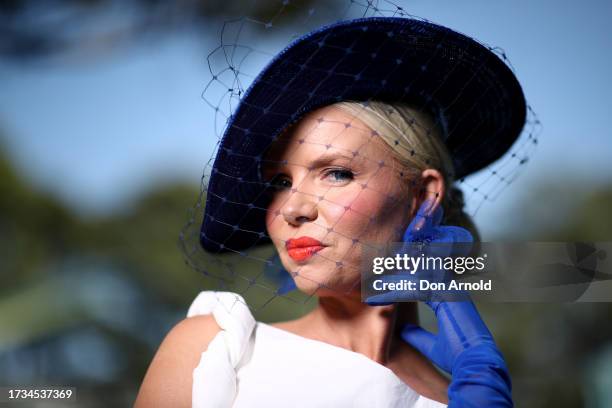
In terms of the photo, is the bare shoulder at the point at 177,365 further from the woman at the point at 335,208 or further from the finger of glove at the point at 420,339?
the finger of glove at the point at 420,339

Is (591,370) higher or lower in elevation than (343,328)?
lower

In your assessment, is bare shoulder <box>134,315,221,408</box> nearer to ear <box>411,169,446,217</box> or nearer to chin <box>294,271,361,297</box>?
chin <box>294,271,361,297</box>

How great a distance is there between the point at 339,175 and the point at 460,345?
296mm

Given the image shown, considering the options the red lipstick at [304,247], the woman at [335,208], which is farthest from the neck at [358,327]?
the red lipstick at [304,247]

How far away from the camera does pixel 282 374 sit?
2.98 ft

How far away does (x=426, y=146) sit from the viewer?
3.26ft

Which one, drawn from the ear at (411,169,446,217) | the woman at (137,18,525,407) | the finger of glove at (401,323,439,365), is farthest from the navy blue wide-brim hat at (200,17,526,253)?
the finger of glove at (401,323,439,365)

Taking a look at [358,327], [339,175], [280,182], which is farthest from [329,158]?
[358,327]

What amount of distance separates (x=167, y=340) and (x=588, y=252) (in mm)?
738

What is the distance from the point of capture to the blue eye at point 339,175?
0.91 m

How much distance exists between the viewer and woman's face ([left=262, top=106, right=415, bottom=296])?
35.1 inches

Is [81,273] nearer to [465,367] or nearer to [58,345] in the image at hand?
[58,345]

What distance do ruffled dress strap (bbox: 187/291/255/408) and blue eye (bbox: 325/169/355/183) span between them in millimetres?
252

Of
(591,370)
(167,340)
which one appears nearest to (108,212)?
(591,370)
